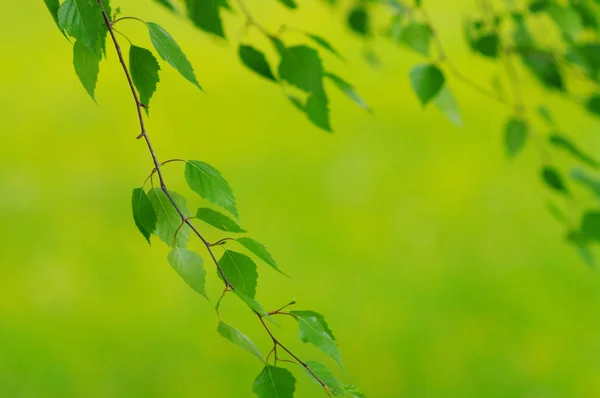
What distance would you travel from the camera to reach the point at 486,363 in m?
2.12

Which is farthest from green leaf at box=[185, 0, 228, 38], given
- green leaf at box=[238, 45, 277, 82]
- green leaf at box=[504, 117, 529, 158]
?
green leaf at box=[504, 117, 529, 158]

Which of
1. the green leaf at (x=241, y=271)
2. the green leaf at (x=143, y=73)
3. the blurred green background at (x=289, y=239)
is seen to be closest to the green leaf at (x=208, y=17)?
the green leaf at (x=143, y=73)

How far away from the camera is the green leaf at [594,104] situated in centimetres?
114

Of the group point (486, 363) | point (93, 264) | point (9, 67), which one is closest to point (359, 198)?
point (486, 363)

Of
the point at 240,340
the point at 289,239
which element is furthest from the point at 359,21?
the point at 289,239

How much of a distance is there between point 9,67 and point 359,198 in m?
1.38

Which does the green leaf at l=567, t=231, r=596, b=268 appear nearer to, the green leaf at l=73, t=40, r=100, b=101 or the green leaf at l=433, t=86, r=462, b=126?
the green leaf at l=433, t=86, r=462, b=126

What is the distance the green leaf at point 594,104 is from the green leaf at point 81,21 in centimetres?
84

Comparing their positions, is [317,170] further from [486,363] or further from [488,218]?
[486,363]

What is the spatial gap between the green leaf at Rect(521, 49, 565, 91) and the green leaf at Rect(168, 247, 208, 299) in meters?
0.78

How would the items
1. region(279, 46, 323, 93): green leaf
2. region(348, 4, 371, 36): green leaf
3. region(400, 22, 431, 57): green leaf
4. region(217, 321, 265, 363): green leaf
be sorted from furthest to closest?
region(348, 4, 371, 36): green leaf, region(400, 22, 431, 57): green leaf, region(279, 46, 323, 93): green leaf, region(217, 321, 265, 363): green leaf

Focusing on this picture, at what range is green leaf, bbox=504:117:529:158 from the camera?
3.61 feet

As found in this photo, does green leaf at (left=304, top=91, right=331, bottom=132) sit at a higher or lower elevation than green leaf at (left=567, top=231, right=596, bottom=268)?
higher

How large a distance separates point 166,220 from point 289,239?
1.81 meters
